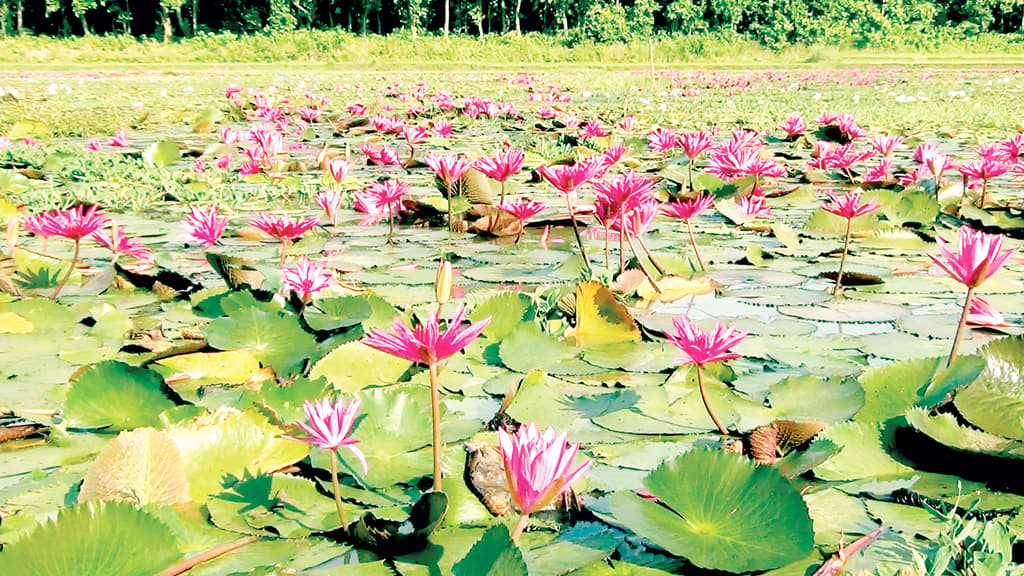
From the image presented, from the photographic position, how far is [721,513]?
102 centimetres

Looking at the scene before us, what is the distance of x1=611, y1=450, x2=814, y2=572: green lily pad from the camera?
96 centimetres

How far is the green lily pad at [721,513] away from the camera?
96 cm

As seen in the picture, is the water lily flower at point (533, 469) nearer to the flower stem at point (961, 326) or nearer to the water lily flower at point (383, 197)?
the flower stem at point (961, 326)

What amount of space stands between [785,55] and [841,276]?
2432 cm

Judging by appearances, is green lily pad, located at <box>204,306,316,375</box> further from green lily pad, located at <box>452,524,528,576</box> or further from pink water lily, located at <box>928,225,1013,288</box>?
pink water lily, located at <box>928,225,1013,288</box>

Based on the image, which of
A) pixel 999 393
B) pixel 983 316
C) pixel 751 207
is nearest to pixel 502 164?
pixel 751 207

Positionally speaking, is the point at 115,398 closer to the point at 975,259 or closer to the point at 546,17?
the point at 975,259

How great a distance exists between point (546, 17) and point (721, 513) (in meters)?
45.0

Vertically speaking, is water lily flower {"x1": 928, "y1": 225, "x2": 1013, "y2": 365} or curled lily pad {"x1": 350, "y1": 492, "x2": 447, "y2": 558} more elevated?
water lily flower {"x1": 928, "y1": 225, "x2": 1013, "y2": 365}

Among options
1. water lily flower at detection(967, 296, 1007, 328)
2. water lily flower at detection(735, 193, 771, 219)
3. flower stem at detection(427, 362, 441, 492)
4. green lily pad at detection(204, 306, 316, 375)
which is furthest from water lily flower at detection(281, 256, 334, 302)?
water lily flower at detection(735, 193, 771, 219)

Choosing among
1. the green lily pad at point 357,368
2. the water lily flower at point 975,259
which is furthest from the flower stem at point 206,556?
the water lily flower at point 975,259

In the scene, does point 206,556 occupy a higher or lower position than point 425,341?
lower

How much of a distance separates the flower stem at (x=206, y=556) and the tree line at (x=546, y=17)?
26924mm

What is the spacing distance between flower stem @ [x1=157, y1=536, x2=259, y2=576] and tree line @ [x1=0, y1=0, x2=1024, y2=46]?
2692cm
